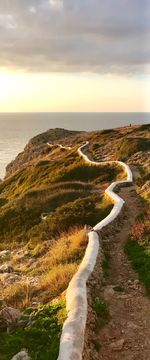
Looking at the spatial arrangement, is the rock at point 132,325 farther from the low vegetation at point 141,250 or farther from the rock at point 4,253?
the rock at point 4,253

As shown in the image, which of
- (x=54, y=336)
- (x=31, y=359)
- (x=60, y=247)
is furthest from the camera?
(x=60, y=247)

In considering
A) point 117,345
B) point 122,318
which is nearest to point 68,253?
point 122,318

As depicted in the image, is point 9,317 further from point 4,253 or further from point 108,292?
point 4,253

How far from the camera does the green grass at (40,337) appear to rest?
960 cm

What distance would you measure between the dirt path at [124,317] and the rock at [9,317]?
2189 mm

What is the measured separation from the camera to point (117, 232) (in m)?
19.9

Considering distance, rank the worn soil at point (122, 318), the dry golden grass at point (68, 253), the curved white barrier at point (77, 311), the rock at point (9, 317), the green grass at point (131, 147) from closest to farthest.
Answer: the curved white barrier at point (77, 311), the worn soil at point (122, 318), the rock at point (9, 317), the dry golden grass at point (68, 253), the green grass at point (131, 147)

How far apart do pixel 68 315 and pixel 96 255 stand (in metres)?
4.74

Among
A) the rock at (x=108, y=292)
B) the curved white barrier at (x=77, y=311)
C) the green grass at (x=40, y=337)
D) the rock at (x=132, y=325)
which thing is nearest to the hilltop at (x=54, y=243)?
the green grass at (x=40, y=337)

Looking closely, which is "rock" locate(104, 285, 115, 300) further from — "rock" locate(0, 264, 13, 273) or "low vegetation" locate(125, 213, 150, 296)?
"rock" locate(0, 264, 13, 273)

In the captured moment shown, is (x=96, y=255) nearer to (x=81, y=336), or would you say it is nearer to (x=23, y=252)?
(x=81, y=336)

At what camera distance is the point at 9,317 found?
11.8m

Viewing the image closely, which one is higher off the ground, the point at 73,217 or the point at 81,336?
the point at 81,336

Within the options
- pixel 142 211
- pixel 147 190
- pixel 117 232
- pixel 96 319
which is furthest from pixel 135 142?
pixel 96 319
